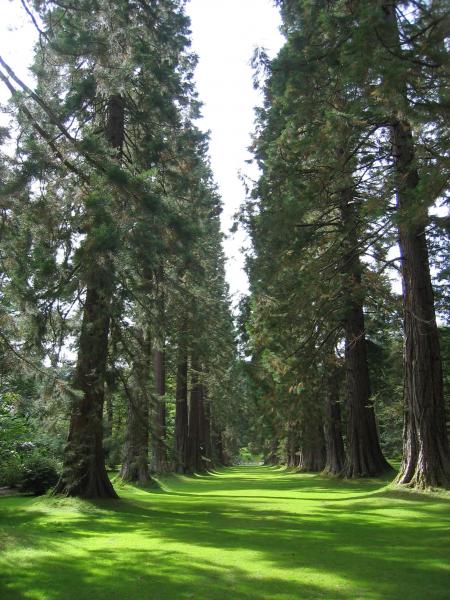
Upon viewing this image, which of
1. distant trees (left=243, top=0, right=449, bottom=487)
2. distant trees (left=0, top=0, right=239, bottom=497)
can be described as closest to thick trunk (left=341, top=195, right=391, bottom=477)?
distant trees (left=243, top=0, right=449, bottom=487)

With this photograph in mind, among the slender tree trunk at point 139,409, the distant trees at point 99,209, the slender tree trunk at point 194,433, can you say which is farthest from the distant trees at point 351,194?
the slender tree trunk at point 194,433

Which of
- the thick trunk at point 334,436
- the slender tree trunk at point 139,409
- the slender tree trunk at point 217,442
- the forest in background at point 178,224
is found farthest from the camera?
the slender tree trunk at point 217,442

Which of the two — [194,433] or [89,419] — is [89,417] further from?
[194,433]

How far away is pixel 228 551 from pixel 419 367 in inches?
261

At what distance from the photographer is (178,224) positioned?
11234mm

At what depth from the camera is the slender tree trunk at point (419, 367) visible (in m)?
10.7

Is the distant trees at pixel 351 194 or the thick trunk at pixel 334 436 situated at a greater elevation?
the distant trees at pixel 351 194

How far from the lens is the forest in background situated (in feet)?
25.8

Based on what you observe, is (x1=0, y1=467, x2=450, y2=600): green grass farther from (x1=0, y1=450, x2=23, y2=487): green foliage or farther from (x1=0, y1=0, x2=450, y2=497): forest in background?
(x1=0, y1=450, x2=23, y2=487): green foliage

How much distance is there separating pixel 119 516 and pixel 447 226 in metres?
7.65

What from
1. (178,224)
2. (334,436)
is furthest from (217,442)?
(178,224)

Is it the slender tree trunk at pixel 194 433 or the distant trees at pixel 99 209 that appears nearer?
the distant trees at pixel 99 209

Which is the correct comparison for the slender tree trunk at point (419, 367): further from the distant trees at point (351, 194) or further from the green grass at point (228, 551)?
the green grass at point (228, 551)

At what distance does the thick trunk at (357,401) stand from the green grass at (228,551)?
6.13m
